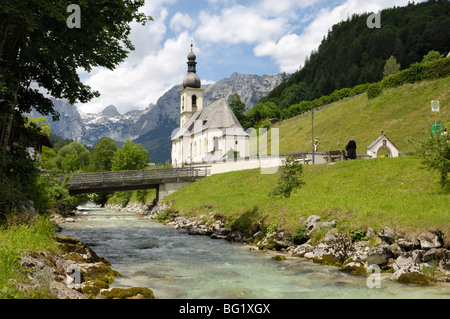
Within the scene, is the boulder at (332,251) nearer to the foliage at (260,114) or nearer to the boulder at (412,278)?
the boulder at (412,278)

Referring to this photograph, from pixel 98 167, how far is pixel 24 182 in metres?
76.1

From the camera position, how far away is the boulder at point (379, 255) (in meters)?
12.3

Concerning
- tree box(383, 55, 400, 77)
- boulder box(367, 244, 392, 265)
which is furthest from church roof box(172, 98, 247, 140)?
tree box(383, 55, 400, 77)

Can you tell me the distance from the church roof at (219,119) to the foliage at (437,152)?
4876 cm

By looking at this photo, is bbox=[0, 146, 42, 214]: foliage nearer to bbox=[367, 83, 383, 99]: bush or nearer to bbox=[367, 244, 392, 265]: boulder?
bbox=[367, 244, 392, 265]: boulder

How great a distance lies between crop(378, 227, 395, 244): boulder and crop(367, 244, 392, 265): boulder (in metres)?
0.40

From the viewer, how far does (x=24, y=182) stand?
15188 mm

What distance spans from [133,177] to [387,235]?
36.8 metres

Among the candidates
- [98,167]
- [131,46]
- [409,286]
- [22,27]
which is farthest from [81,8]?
[98,167]

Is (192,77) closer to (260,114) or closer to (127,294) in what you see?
(260,114)

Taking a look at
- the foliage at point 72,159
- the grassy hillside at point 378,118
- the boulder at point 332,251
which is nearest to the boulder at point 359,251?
the boulder at point 332,251

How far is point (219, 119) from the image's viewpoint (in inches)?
2785

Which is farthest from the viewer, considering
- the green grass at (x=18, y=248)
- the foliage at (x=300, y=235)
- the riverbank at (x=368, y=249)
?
the foliage at (x=300, y=235)

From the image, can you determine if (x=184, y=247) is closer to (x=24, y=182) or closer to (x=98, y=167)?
(x=24, y=182)
